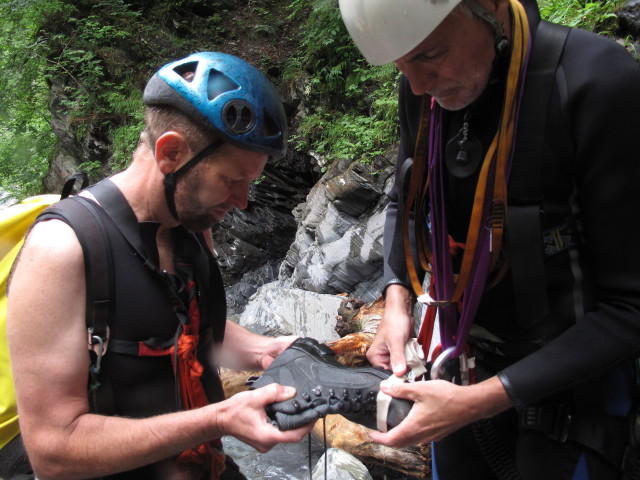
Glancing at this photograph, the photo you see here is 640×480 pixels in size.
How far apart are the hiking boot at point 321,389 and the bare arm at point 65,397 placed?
7 cm

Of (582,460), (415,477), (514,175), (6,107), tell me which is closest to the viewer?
A: (514,175)

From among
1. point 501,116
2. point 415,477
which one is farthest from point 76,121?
point 501,116

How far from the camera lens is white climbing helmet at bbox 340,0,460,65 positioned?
1.53 meters

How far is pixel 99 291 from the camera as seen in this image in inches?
64.9

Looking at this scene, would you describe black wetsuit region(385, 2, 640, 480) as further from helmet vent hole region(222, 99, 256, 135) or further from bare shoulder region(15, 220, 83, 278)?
bare shoulder region(15, 220, 83, 278)

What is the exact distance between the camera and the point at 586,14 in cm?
453

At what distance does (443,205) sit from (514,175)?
0.34 metres

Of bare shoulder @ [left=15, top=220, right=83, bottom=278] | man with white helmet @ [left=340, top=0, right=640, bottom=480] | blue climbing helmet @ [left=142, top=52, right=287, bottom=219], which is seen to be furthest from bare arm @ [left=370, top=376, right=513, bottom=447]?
bare shoulder @ [left=15, top=220, right=83, bottom=278]

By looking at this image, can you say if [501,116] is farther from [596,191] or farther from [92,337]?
[92,337]

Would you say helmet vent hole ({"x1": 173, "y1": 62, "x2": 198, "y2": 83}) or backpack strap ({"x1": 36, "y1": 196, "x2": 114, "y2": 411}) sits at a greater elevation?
helmet vent hole ({"x1": 173, "y1": 62, "x2": 198, "y2": 83})

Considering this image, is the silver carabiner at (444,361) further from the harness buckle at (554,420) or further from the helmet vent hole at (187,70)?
the helmet vent hole at (187,70)

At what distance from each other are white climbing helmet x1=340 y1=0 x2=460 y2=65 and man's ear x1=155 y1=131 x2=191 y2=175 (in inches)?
31.2

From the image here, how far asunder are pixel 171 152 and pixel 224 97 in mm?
306

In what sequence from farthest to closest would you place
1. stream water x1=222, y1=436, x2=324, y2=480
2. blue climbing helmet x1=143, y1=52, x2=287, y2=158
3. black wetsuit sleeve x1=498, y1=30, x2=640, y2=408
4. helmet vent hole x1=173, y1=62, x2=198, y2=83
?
stream water x1=222, y1=436, x2=324, y2=480 < helmet vent hole x1=173, y1=62, x2=198, y2=83 < blue climbing helmet x1=143, y1=52, x2=287, y2=158 < black wetsuit sleeve x1=498, y1=30, x2=640, y2=408
